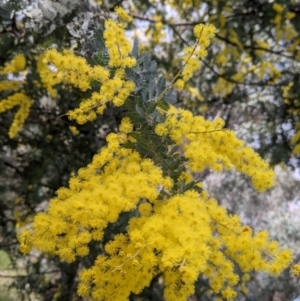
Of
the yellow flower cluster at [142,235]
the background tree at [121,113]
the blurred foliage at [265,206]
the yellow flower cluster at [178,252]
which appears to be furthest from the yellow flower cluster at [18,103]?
the blurred foliage at [265,206]

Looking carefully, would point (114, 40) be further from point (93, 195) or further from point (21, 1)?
point (21, 1)

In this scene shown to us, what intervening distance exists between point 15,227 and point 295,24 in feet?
6.76

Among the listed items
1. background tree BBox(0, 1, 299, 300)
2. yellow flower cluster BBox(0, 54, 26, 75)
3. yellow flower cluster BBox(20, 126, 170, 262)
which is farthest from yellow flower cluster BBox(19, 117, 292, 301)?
background tree BBox(0, 1, 299, 300)

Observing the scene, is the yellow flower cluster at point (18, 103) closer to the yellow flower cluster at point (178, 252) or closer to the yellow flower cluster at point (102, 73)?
the yellow flower cluster at point (102, 73)

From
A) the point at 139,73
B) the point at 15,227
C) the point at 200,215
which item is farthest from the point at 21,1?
the point at 15,227

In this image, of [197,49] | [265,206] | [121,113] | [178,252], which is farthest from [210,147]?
[265,206]

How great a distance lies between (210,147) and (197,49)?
0.28 metres

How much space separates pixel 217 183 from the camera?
3.92m

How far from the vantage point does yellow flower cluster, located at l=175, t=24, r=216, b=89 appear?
1.36 meters

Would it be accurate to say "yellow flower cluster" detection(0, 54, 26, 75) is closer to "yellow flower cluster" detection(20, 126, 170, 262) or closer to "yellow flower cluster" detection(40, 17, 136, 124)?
"yellow flower cluster" detection(40, 17, 136, 124)

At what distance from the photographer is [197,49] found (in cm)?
141

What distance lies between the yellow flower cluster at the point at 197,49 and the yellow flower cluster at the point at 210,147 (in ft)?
0.40

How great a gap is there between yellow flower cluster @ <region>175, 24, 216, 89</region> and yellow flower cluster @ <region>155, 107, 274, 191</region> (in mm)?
123

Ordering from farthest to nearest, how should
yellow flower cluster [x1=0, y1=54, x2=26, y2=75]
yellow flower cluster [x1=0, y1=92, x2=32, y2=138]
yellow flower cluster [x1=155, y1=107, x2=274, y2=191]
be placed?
yellow flower cluster [x1=0, y1=92, x2=32, y2=138], yellow flower cluster [x1=0, y1=54, x2=26, y2=75], yellow flower cluster [x1=155, y1=107, x2=274, y2=191]
